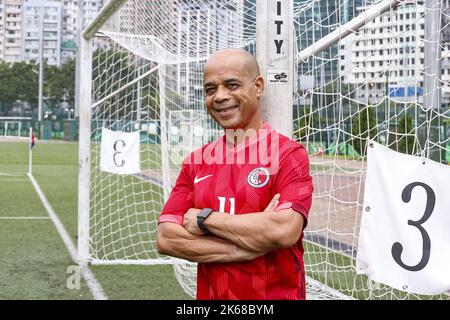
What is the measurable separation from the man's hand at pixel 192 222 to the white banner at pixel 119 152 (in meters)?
5.46

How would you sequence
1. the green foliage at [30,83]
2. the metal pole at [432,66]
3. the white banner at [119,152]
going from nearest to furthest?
1. the metal pole at [432,66]
2. the white banner at [119,152]
3. the green foliage at [30,83]

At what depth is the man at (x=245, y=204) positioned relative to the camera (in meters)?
2.05

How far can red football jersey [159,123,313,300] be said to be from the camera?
208cm

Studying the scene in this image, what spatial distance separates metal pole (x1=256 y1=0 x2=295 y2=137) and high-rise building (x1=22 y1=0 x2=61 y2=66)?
67.8 m

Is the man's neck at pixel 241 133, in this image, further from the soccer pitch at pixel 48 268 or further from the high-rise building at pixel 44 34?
the high-rise building at pixel 44 34

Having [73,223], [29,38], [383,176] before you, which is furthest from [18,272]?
[29,38]

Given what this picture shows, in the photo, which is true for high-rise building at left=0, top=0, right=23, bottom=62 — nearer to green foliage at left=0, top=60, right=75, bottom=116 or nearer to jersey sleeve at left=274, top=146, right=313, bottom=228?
green foliage at left=0, top=60, right=75, bottom=116

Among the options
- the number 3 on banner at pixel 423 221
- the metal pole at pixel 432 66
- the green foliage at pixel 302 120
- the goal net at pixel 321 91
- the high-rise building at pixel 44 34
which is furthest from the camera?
the high-rise building at pixel 44 34

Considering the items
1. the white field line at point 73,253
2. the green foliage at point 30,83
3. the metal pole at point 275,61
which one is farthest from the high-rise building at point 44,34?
the metal pole at point 275,61

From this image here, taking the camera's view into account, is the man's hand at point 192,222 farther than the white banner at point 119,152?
No

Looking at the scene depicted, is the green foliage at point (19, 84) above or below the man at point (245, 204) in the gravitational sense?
above

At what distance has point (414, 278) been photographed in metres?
2.67

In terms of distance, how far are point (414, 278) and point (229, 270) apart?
0.92 metres

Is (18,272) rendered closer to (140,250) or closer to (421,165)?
(140,250)
